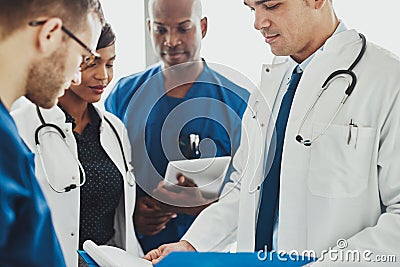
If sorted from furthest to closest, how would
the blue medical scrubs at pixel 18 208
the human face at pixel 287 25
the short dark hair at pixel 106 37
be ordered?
the short dark hair at pixel 106 37
the human face at pixel 287 25
the blue medical scrubs at pixel 18 208

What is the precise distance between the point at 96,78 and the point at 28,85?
46 cm

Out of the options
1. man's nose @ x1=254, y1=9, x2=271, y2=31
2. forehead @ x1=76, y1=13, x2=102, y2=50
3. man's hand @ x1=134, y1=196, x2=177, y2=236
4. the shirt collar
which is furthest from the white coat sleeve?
forehead @ x1=76, y1=13, x2=102, y2=50

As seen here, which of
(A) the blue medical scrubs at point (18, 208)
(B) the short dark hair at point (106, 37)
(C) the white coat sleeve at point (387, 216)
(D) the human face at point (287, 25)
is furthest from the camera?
(B) the short dark hair at point (106, 37)

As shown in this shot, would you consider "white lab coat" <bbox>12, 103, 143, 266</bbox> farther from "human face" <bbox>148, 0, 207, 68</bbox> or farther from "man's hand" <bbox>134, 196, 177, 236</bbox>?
"human face" <bbox>148, 0, 207, 68</bbox>

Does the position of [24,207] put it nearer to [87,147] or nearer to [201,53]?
[87,147]

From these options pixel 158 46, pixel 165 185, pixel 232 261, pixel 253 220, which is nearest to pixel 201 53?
pixel 158 46

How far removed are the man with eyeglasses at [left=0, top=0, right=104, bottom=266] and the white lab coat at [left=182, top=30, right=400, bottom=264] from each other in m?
0.46

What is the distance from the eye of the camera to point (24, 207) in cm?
113

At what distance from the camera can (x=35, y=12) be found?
1128 millimetres

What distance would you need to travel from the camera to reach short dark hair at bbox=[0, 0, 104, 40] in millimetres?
1107

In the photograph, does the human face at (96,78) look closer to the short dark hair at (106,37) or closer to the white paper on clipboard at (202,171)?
the short dark hair at (106,37)

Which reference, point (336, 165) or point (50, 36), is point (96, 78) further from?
point (336, 165)

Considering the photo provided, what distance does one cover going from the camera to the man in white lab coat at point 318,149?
1348 millimetres

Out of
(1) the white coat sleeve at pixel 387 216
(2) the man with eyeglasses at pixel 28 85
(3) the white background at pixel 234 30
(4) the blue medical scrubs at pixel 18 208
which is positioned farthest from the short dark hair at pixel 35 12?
(1) the white coat sleeve at pixel 387 216
